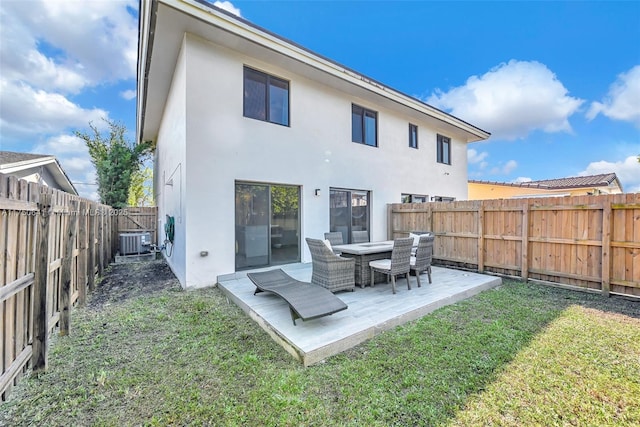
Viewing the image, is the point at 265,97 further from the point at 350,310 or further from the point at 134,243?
the point at 134,243

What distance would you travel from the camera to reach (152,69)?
7.07 meters

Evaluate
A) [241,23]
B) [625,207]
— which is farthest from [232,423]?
[625,207]

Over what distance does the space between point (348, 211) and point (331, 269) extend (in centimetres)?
402

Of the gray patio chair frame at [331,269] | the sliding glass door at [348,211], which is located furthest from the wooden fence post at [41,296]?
the sliding glass door at [348,211]

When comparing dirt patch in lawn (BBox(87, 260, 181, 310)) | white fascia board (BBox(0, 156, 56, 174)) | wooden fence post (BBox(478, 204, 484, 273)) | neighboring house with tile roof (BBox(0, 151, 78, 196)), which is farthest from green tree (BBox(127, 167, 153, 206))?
wooden fence post (BBox(478, 204, 484, 273))

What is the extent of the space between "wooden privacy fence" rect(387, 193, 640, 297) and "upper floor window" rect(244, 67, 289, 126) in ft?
17.9

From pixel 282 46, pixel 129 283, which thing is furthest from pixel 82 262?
pixel 282 46

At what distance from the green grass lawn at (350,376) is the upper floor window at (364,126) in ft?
21.2

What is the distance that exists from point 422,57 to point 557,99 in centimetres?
859

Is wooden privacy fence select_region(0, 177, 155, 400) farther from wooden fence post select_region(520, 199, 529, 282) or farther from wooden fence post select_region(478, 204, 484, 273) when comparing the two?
wooden fence post select_region(520, 199, 529, 282)

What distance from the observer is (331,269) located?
489 centimetres

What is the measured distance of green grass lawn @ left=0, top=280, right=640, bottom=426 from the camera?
86.0 inches

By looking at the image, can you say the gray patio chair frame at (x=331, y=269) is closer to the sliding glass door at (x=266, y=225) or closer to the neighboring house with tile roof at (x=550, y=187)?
the sliding glass door at (x=266, y=225)

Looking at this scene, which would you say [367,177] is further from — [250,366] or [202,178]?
[250,366]
